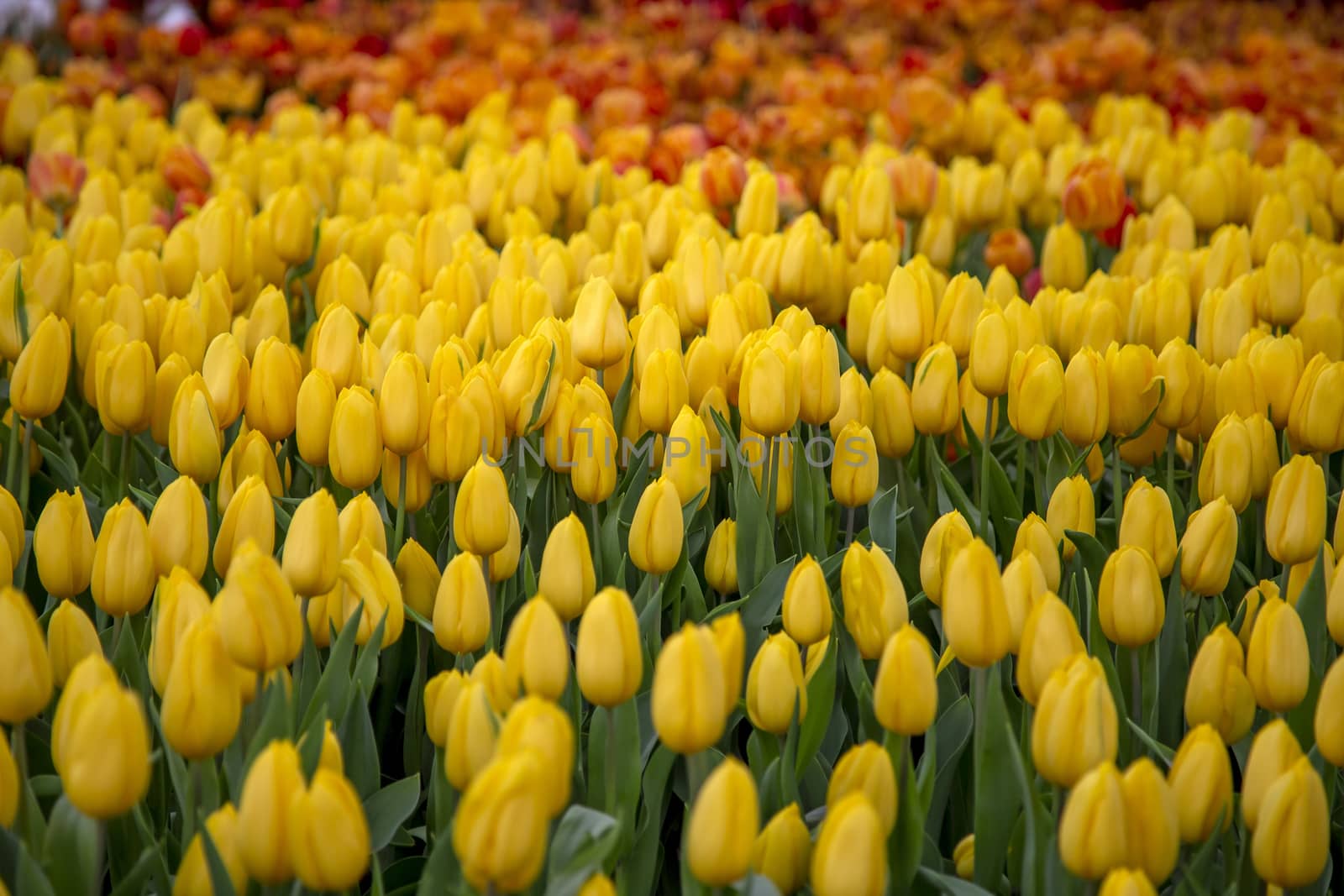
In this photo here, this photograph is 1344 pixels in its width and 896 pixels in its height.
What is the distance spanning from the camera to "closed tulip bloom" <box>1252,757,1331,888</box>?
0.98m

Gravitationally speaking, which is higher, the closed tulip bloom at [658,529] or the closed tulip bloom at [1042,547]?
the closed tulip bloom at [658,529]

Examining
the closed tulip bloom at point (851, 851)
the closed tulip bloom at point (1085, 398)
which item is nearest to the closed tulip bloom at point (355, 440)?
the closed tulip bloom at point (851, 851)

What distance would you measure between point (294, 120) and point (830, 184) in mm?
1467

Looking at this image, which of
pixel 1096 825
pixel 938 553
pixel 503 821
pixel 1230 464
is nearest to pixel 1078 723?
pixel 1096 825

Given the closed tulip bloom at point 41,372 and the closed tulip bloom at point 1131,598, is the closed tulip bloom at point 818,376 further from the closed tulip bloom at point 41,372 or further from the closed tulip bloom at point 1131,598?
the closed tulip bloom at point 41,372

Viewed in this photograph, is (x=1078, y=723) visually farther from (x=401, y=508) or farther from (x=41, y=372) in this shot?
(x=41, y=372)

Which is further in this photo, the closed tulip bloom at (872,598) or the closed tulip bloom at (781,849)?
the closed tulip bloom at (872,598)

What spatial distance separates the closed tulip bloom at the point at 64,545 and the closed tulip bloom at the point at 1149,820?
95cm

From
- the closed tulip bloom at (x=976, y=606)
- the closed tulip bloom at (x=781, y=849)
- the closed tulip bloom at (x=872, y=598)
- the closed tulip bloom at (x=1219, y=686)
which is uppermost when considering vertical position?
the closed tulip bloom at (x=976, y=606)

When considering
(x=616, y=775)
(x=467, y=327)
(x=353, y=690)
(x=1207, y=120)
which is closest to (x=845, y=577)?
(x=616, y=775)

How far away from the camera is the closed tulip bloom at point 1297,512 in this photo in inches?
52.1

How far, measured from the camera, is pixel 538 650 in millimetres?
1060

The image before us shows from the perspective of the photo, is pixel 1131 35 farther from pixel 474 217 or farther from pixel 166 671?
pixel 166 671

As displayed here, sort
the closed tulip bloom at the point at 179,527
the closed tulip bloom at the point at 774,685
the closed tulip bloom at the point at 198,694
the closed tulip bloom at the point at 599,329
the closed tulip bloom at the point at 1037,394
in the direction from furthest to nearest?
1. the closed tulip bloom at the point at 599,329
2. the closed tulip bloom at the point at 1037,394
3. the closed tulip bloom at the point at 179,527
4. the closed tulip bloom at the point at 774,685
5. the closed tulip bloom at the point at 198,694
